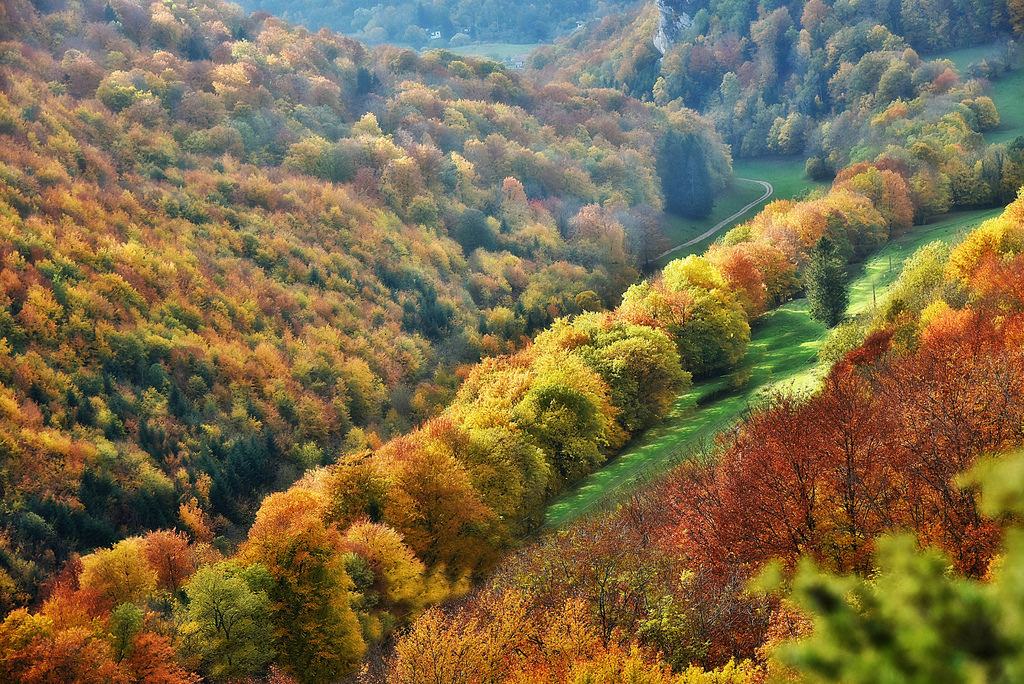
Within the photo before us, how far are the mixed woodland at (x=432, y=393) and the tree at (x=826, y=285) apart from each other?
141 centimetres

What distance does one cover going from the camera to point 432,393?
312ft

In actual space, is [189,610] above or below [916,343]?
above

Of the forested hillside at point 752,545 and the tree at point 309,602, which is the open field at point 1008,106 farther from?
the tree at point 309,602

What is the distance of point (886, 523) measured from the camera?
34812 mm

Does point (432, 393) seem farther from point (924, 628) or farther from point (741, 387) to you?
point (924, 628)

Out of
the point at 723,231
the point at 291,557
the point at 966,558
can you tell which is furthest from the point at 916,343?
the point at 723,231

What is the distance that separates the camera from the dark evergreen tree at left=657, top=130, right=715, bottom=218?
185 meters

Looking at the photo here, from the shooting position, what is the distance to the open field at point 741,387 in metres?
70.1

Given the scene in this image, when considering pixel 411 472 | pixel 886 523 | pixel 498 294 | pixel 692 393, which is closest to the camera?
pixel 886 523

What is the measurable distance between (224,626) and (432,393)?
50953mm

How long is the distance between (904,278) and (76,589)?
8304 centimetres

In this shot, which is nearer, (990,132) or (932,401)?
(932,401)

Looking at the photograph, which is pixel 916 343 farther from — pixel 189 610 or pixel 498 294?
pixel 498 294

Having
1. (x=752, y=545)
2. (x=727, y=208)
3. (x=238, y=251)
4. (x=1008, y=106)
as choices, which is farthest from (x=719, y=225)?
(x=752, y=545)
